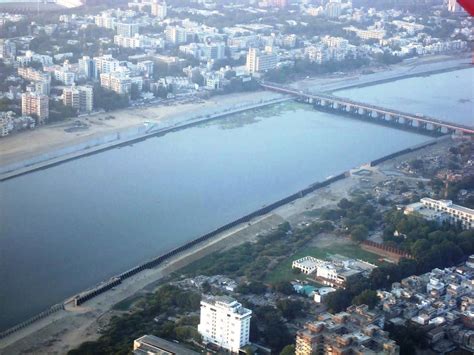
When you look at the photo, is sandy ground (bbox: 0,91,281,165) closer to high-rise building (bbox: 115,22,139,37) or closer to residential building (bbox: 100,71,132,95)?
residential building (bbox: 100,71,132,95)

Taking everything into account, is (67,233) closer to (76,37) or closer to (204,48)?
(76,37)

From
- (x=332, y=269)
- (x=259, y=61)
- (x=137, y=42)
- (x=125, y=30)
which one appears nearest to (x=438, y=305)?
(x=332, y=269)

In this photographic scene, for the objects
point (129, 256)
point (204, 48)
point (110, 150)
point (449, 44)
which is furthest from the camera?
point (449, 44)

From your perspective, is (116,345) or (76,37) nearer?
(116,345)

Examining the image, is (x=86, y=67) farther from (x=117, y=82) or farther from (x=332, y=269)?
(x=332, y=269)

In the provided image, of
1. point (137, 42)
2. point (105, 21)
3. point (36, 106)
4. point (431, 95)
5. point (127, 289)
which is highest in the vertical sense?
point (105, 21)

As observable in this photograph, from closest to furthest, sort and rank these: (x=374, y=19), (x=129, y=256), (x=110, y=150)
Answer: (x=129, y=256) → (x=110, y=150) → (x=374, y=19)

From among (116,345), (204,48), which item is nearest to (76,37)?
(204,48)
